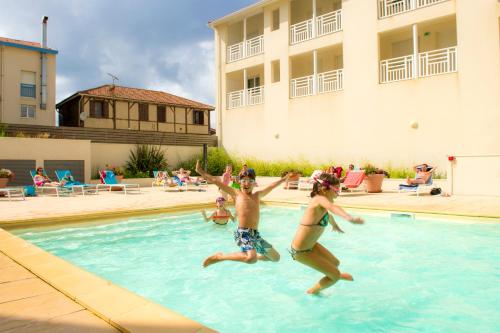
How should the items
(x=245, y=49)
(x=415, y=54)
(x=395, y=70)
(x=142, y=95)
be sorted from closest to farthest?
(x=415, y=54) → (x=395, y=70) → (x=245, y=49) → (x=142, y=95)

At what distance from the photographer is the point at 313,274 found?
560cm

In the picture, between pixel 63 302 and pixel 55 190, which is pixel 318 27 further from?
pixel 63 302

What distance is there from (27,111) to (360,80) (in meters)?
24.0

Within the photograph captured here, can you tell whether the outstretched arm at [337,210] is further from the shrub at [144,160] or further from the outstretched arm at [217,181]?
the shrub at [144,160]

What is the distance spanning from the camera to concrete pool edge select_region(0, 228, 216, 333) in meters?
2.60

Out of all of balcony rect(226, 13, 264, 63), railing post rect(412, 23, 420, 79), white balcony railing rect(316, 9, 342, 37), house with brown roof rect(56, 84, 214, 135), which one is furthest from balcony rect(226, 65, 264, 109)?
railing post rect(412, 23, 420, 79)

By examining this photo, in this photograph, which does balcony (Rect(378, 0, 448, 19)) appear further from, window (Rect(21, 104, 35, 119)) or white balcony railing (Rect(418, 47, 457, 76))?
window (Rect(21, 104, 35, 119))

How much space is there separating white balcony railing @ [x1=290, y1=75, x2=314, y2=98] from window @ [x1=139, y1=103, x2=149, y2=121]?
14946mm

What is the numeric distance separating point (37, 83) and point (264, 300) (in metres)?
29.9

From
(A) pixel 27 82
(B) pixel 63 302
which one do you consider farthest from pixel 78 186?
(A) pixel 27 82

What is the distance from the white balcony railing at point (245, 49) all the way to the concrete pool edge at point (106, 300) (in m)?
19.8

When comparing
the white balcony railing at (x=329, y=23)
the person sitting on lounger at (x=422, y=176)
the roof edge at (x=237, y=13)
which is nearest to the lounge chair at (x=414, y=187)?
the person sitting on lounger at (x=422, y=176)

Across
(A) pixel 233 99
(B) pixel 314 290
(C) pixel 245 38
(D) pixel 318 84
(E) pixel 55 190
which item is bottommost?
(B) pixel 314 290

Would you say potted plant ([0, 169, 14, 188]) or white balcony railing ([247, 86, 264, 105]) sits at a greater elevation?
white balcony railing ([247, 86, 264, 105])
